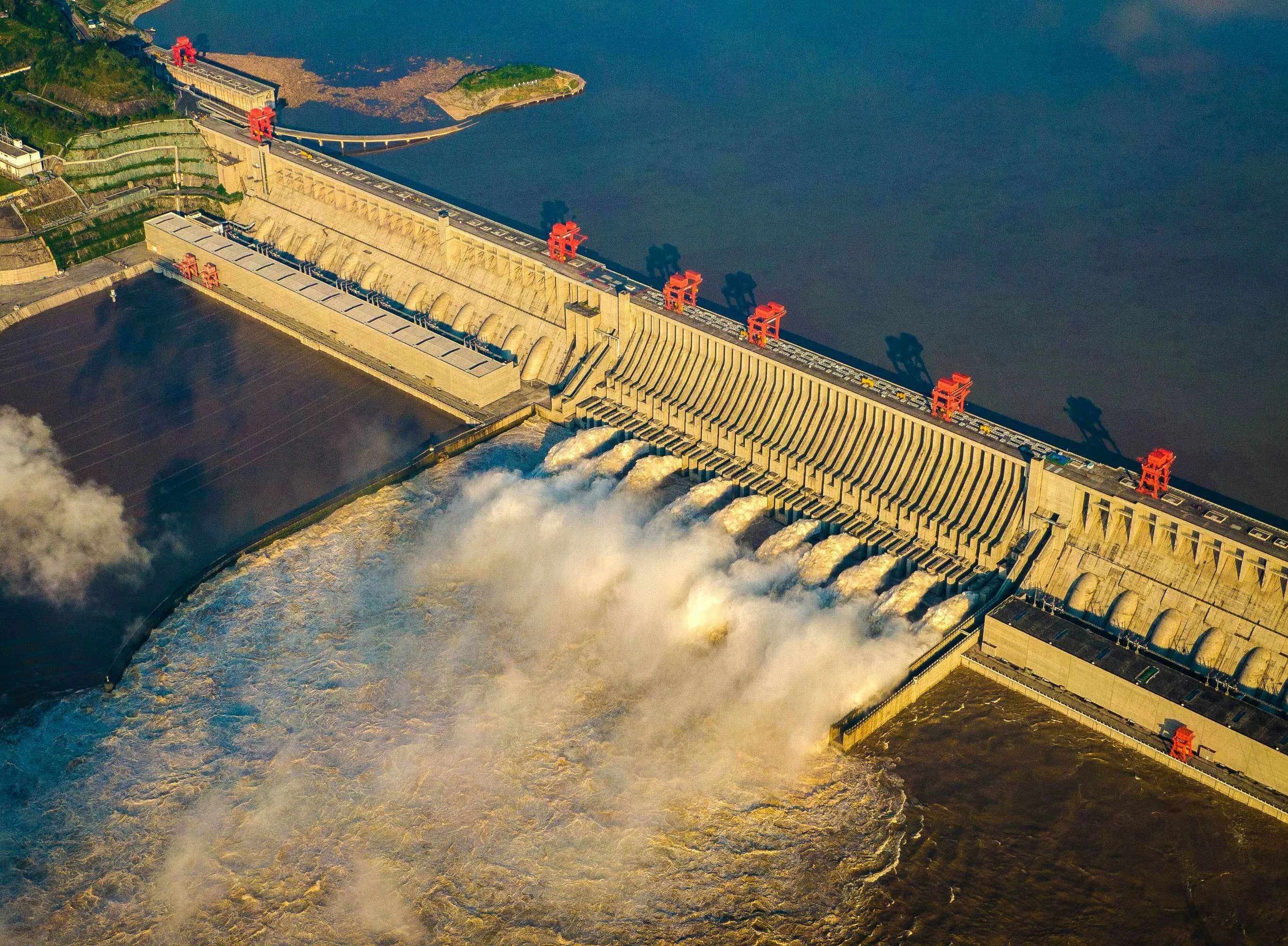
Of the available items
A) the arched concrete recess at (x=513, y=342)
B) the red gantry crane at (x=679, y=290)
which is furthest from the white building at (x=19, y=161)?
the red gantry crane at (x=679, y=290)

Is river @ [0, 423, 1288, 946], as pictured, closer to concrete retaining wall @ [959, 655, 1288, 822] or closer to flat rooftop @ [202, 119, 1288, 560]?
concrete retaining wall @ [959, 655, 1288, 822]

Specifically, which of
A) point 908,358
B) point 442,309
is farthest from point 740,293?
point 442,309

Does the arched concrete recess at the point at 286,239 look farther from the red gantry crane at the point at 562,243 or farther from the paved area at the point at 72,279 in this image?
the red gantry crane at the point at 562,243

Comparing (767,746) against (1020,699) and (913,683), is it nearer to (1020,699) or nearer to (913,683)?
(913,683)

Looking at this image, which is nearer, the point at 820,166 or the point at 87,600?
the point at 87,600

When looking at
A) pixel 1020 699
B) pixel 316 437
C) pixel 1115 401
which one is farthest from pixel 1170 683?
pixel 316 437

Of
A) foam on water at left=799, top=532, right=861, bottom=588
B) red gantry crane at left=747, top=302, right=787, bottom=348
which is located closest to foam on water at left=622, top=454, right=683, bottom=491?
red gantry crane at left=747, top=302, right=787, bottom=348
